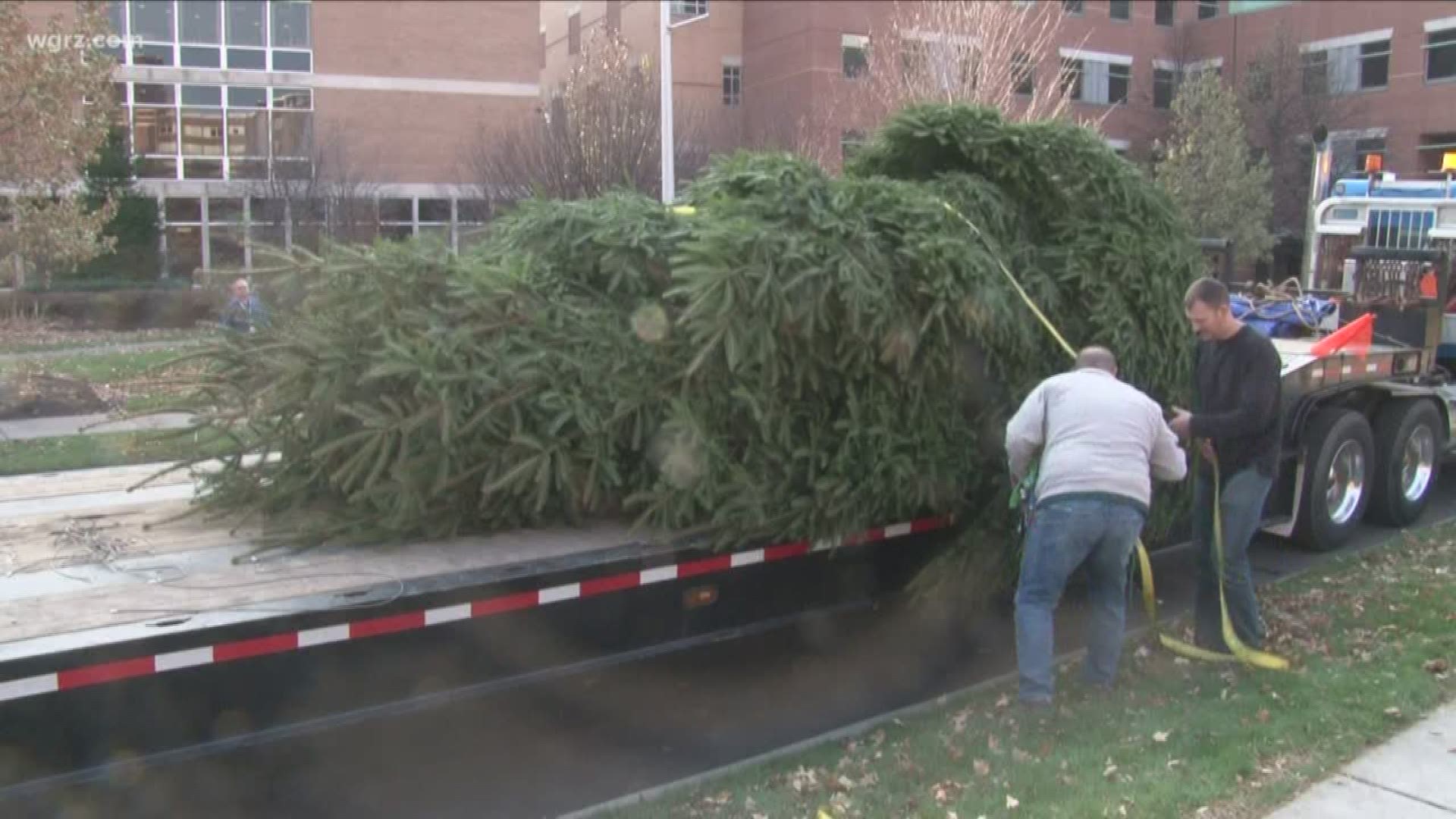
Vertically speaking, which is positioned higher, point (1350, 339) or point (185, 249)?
point (185, 249)

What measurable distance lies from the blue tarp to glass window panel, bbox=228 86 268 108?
38.8 metres

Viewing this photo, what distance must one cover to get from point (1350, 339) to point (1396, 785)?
457 cm

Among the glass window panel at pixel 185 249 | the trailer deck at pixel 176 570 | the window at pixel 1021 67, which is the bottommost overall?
the trailer deck at pixel 176 570

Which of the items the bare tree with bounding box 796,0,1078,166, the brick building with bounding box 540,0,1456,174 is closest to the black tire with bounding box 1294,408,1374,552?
the bare tree with bounding box 796,0,1078,166

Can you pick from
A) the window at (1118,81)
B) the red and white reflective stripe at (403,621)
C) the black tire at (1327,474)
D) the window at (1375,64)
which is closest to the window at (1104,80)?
the window at (1118,81)

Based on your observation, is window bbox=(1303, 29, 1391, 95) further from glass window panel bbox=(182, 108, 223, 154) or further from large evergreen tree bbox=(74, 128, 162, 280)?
large evergreen tree bbox=(74, 128, 162, 280)

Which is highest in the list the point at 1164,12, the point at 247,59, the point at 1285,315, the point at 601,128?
the point at 1164,12

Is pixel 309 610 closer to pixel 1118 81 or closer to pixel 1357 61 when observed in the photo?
pixel 1357 61

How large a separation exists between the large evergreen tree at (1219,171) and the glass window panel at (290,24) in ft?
96.4

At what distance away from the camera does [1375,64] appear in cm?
4381

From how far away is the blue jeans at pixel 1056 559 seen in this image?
5031mm

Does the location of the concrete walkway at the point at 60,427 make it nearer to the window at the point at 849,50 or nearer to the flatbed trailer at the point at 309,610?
the flatbed trailer at the point at 309,610

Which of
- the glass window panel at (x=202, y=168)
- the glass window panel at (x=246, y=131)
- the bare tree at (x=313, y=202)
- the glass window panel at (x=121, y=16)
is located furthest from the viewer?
the glass window panel at (x=246, y=131)

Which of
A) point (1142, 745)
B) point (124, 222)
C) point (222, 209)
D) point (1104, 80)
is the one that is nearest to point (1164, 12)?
point (1104, 80)
